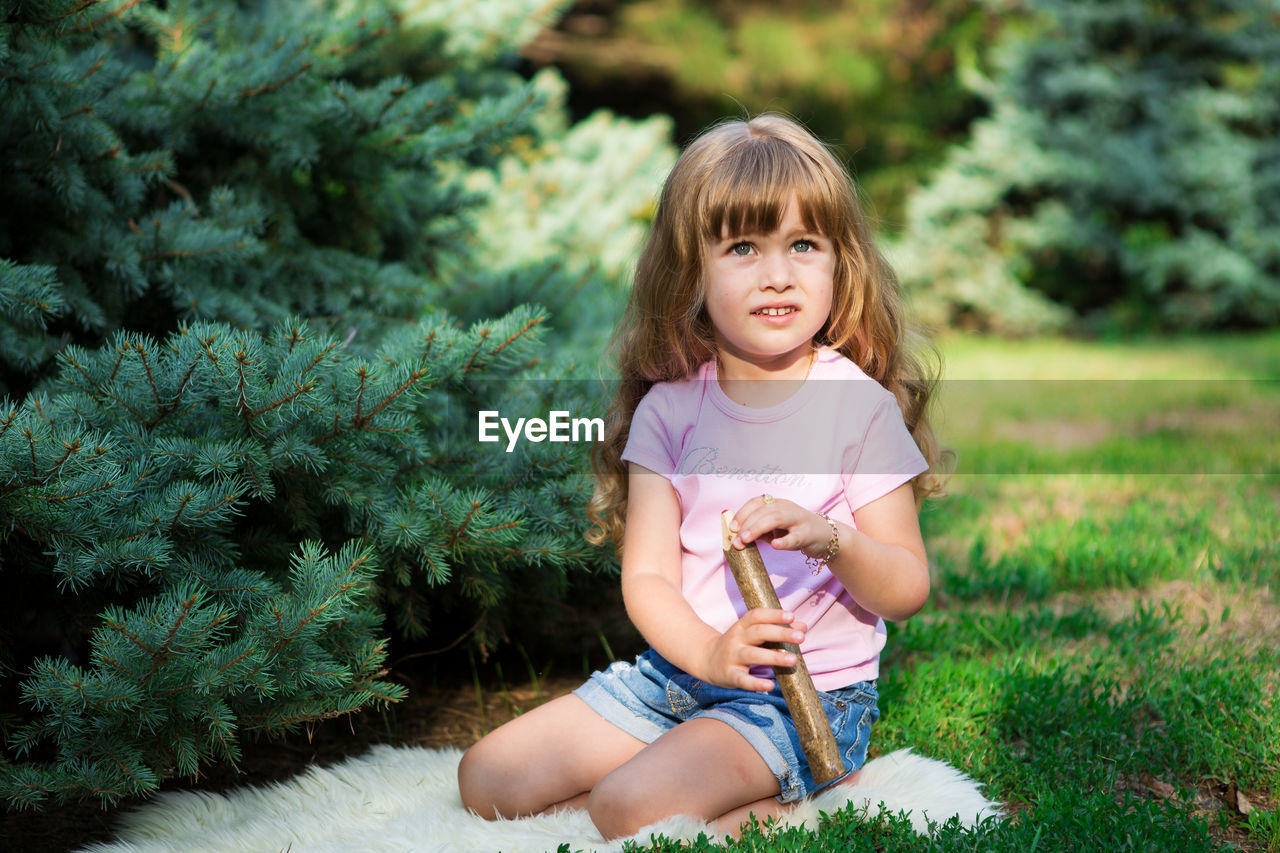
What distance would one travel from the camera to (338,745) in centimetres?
280

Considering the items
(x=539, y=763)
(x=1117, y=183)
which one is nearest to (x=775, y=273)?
(x=539, y=763)

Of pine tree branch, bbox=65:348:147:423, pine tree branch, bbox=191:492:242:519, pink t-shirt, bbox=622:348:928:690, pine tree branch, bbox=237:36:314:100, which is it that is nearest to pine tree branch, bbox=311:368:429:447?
pine tree branch, bbox=191:492:242:519

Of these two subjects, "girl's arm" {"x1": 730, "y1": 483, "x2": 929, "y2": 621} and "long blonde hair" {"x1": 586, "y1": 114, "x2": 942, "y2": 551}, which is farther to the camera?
"long blonde hair" {"x1": 586, "y1": 114, "x2": 942, "y2": 551}

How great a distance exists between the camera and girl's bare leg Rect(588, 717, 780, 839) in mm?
2109

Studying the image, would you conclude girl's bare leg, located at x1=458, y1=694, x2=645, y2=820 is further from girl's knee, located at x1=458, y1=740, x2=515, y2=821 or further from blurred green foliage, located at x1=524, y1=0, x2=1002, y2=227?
blurred green foliage, located at x1=524, y1=0, x2=1002, y2=227

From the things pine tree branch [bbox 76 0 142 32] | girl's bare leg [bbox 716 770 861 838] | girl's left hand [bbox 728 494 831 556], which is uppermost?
pine tree branch [bbox 76 0 142 32]

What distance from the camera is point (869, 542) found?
210 centimetres

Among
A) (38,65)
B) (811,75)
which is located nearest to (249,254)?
(38,65)

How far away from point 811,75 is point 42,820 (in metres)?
13.0

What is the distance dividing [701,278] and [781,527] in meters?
0.65

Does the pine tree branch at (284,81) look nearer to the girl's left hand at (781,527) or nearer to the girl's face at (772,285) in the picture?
the girl's face at (772,285)

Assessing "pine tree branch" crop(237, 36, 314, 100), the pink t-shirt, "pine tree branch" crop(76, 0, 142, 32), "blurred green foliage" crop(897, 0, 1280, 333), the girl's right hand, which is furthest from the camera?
"blurred green foliage" crop(897, 0, 1280, 333)

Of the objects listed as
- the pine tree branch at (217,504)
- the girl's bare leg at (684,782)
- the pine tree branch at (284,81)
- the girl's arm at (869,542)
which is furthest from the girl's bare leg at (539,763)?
the pine tree branch at (284,81)

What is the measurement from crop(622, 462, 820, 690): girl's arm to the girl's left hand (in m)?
0.12
